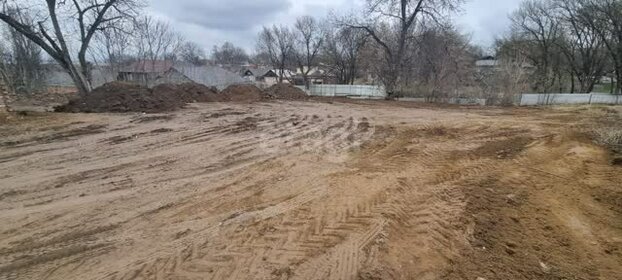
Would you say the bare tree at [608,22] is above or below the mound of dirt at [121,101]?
above

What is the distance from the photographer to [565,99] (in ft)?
95.0

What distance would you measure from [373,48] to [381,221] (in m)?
36.7

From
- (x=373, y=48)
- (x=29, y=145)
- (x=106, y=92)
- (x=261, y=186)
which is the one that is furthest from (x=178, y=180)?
(x=373, y=48)

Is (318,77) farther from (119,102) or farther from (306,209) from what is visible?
(306,209)

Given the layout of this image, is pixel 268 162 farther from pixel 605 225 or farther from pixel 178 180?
pixel 605 225

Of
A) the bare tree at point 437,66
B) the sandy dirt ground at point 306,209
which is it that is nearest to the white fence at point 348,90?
the bare tree at point 437,66

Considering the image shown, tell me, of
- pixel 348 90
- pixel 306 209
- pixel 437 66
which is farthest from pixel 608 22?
pixel 306 209

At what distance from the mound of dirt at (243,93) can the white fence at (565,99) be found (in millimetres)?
19152

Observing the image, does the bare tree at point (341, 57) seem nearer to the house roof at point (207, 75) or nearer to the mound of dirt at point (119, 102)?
the house roof at point (207, 75)

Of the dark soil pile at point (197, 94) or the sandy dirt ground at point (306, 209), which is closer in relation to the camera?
the sandy dirt ground at point (306, 209)

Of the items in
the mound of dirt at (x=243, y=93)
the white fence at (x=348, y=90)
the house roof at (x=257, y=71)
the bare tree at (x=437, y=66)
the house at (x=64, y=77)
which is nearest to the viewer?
the mound of dirt at (x=243, y=93)

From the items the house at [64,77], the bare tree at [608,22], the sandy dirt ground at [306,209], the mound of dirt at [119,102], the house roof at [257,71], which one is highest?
the bare tree at [608,22]

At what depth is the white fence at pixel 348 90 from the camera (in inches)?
1385

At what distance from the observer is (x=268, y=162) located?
7.71 metres
